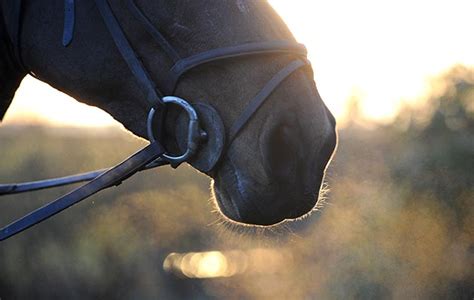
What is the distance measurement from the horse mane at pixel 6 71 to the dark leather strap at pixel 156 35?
45 cm

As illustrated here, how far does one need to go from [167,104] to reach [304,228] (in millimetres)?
8092

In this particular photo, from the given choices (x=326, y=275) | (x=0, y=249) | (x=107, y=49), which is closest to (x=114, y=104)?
(x=107, y=49)

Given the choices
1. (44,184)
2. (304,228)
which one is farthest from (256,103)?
(304,228)

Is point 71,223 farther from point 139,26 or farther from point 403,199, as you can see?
point 139,26

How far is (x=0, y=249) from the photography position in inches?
487

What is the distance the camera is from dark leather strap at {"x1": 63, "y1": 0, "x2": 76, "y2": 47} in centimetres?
294

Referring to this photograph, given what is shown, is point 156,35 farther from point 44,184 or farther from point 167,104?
point 44,184

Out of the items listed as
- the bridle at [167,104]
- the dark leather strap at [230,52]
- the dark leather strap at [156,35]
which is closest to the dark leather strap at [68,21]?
the bridle at [167,104]

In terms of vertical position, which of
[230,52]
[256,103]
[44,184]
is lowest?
[44,184]

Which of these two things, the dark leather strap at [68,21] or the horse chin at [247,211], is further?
the dark leather strap at [68,21]

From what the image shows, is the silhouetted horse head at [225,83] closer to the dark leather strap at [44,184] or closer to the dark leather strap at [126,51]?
the dark leather strap at [126,51]

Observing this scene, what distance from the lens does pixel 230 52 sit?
2.78 m

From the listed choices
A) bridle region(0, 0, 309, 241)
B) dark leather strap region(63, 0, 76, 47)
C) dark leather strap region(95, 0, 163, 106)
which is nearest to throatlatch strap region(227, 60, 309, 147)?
bridle region(0, 0, 309, 241)

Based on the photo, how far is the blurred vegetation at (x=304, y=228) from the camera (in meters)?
8.20
